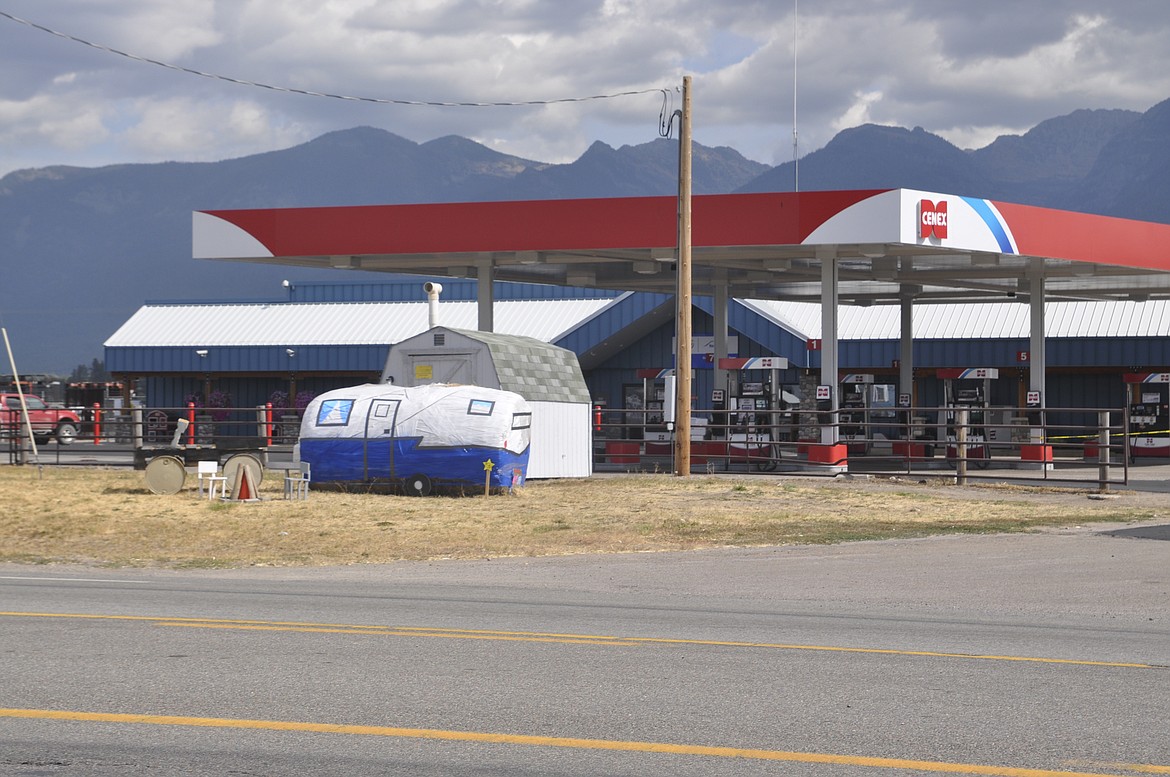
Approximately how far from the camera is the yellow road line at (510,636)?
9.54 metres

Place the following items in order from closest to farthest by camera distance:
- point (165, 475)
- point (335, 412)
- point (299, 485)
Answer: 1. point (299, 485)
2. point (165, 475)
3. point (335, 412)

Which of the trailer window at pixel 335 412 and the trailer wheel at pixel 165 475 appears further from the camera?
the trailer window at pixel 335 412

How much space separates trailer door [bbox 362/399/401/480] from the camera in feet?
82.2

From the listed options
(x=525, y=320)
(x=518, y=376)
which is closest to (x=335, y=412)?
(x=518, y=376)

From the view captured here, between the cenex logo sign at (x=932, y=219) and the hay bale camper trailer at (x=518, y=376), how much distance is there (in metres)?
7.73

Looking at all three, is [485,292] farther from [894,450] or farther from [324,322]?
[324,322]

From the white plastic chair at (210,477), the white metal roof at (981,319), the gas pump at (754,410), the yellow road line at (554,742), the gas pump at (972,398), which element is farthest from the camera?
the white metal roof at (981,319)

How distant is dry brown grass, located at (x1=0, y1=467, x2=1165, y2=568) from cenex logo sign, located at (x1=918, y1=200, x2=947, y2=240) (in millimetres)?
5086

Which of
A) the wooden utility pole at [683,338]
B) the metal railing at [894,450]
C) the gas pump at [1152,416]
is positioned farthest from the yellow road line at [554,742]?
the gas pump at [1152,416]

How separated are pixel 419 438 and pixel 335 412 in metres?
1.85

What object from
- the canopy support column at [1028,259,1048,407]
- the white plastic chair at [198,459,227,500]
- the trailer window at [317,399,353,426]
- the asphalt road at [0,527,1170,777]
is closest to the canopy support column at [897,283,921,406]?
the canopy support column at [1028,259,1048,407]

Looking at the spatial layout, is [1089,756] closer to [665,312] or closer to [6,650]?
[6,650]

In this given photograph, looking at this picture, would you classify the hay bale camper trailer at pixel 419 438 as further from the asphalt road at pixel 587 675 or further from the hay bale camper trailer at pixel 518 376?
the asphalt road at pixel 587 675

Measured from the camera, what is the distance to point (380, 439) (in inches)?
989
